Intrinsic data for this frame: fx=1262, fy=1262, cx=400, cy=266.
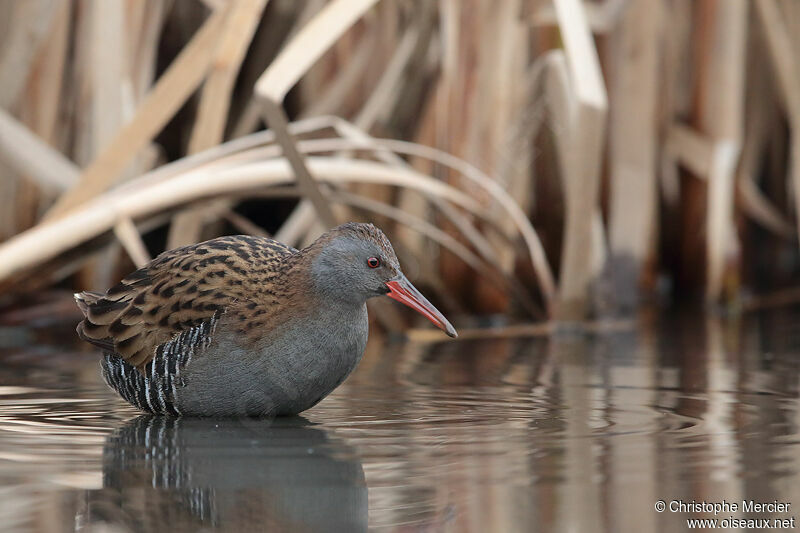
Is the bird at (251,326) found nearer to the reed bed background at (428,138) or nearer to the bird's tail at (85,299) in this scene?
the bird's tail at (85,299)

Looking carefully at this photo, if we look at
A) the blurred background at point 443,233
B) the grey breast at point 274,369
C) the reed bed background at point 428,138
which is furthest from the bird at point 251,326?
the reed bed background at point 428,138

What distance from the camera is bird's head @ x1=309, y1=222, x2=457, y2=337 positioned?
382 centimetres

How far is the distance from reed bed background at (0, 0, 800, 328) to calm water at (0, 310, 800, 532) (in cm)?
92

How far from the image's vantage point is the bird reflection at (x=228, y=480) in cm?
243

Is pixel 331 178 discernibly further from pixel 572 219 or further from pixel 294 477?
pixel 294 477

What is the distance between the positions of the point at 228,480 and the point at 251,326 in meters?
1.01

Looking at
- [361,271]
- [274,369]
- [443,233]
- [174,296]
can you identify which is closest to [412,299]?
[361,271]

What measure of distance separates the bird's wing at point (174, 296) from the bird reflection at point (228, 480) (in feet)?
1.17

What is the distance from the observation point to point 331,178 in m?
5.47

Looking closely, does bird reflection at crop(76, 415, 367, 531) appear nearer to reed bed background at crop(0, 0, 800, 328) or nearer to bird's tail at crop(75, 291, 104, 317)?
bird's tail at crop(75, 291, 104, 317)

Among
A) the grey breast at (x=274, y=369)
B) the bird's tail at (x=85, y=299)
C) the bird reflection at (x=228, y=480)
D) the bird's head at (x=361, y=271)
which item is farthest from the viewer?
the bird's tail at (x=85, y=299)

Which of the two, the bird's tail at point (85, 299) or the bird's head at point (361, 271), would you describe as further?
the bird's tail at point (85, 299)

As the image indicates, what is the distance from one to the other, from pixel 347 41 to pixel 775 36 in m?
2.27

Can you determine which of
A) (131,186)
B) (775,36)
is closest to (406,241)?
(131,186)
